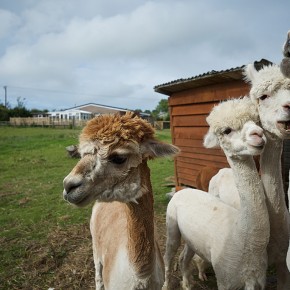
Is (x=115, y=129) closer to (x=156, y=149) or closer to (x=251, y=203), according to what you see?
(x=156, y=149)

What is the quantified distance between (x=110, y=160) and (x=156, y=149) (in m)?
0.38

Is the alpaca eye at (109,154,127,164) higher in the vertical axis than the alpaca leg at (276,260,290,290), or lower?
higher

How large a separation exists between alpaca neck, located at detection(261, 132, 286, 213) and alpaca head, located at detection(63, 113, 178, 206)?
3.44 feet

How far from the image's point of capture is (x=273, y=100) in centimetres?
262

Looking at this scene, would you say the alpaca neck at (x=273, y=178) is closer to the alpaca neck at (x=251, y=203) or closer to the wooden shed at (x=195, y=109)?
the alpaca neck at (x=251, y=203)

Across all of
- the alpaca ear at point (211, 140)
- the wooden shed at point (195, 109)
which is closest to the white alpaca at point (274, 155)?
the alpaca ear at point (211, 140)

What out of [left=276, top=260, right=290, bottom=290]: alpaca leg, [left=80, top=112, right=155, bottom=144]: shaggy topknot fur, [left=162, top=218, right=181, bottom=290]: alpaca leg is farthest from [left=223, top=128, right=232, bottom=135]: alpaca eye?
[left=162, top=218, right=181, bottom=290]: alpaca leg

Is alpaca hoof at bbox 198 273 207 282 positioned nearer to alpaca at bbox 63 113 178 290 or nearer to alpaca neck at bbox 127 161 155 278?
alpaca at bbox 63 113 178 290

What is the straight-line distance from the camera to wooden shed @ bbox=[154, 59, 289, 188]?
5461 mm

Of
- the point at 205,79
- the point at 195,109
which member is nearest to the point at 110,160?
the point at 205,79

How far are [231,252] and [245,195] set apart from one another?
534 mm

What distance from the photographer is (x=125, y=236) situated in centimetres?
248

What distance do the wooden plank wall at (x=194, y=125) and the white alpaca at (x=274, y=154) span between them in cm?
263

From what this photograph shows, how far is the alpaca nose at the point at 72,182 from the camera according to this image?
2020mm
